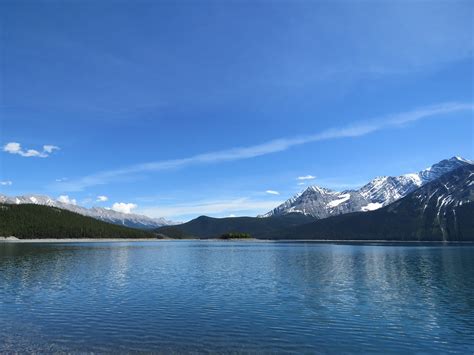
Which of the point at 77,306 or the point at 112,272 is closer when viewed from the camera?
the point at 77,306

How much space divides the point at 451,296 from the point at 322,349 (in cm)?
3694

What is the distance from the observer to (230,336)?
37125mm

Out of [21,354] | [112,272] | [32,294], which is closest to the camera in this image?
[21,354]

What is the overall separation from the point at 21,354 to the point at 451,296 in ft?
185

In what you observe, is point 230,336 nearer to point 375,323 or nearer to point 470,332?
point 375,323

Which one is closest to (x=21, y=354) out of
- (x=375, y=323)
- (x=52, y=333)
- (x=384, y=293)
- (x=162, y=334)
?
(x=52, y=333)

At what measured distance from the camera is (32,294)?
58.4 metres

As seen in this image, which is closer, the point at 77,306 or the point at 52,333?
the point at 52,333

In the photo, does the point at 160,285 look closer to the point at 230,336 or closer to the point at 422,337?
the point at 230,336

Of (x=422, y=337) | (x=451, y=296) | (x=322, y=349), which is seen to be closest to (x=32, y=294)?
(x=322, y=349)

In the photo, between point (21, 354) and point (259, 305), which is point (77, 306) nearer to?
point (21, 354)

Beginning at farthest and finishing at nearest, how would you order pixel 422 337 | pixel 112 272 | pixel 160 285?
pixel 112 272 → pixel 160 285 → pixel 422 337

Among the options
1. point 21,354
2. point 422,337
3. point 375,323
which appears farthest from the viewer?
point 375,323

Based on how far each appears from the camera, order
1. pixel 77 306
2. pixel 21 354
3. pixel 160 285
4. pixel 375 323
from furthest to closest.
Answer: pixel 160 285 < pixel 77 306 < pixel 375 323 < pixel 21 354
